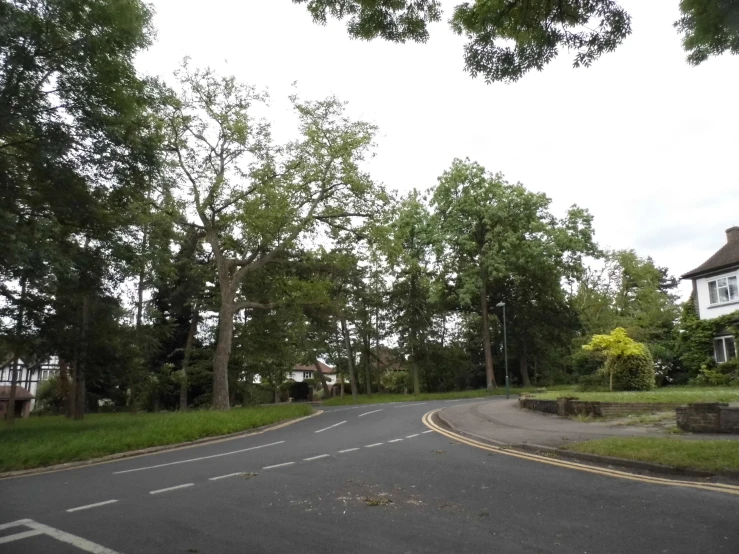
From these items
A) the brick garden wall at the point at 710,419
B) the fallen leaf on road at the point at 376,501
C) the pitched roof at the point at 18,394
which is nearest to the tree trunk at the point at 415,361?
the pitched roof at the point at 18,394

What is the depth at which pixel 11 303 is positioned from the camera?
15859mm

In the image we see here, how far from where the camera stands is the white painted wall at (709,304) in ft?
95.7

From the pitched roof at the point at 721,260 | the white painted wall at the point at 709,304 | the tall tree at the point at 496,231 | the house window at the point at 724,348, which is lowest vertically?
the house window at the point at 724,348

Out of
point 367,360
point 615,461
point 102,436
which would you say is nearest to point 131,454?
point 102,436

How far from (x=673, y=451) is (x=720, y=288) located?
25486 mm

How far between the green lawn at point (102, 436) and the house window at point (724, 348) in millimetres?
23826

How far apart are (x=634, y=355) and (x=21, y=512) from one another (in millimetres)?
25127

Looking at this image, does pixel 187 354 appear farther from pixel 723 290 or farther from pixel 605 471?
pixel 723 290

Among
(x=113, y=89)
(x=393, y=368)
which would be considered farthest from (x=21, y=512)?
(x=393, y=368)

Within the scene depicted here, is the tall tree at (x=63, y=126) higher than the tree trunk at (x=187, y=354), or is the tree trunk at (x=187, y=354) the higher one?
the tall tree at (x=63, y=126)

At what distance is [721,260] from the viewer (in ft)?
99.8

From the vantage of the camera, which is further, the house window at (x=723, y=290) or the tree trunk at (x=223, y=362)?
the house window at (x=723, y=290)

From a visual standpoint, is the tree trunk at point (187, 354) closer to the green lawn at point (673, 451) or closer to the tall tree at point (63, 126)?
the tall tree at point (63, 126)

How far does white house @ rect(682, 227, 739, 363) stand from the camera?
29000mm
